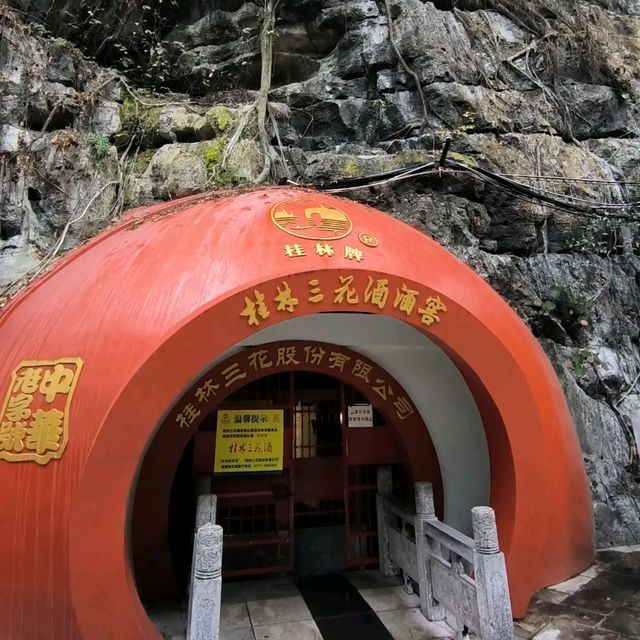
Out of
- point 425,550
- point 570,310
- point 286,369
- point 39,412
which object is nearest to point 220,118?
point 286,369

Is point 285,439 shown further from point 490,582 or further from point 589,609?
point 589,609

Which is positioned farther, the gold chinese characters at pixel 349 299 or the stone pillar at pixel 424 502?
the stone pillar at pixel 424 502

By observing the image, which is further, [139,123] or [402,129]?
[402,129]

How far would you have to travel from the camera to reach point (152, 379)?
11.1 feet

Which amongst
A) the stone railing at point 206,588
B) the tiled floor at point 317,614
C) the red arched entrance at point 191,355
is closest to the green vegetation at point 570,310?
the red arched entrance at point 191,355

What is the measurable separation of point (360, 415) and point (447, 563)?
175 cm

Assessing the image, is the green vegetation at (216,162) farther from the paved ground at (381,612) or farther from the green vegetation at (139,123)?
the paved ground at (381,612)

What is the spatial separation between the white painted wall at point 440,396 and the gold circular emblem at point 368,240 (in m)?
0.88

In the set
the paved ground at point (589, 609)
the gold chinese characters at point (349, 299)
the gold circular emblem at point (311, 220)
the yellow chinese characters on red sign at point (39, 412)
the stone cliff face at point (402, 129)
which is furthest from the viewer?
the stone cliff face at point (402, 129)

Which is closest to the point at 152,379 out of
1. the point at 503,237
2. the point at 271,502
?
the point at 271,502

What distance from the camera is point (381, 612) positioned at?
452cm

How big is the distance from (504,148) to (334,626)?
7.77 metres

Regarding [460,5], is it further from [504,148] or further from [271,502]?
[271,502]

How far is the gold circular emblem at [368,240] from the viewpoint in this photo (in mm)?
4441
